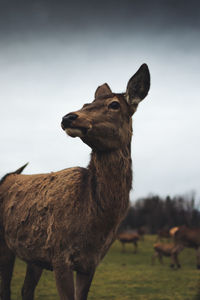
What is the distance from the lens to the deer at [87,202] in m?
3.16

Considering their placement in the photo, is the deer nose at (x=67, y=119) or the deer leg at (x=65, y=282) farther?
the deer leg at (x=65, y=282)

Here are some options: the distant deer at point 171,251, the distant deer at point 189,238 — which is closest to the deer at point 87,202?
the distant deer at point 171,251

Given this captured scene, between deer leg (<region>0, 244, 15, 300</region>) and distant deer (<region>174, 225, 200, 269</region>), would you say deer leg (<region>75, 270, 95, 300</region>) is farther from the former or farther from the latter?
distant deer (<region>174, 225, 200, 269</region>)

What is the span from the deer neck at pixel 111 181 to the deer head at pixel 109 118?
127 mm

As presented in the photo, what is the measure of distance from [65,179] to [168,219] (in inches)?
1935

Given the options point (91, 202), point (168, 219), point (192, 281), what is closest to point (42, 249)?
point (91, 202)

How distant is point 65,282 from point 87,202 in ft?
2.95

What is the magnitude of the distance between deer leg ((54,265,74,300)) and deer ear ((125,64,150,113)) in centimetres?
206

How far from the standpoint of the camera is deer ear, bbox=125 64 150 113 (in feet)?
11.4

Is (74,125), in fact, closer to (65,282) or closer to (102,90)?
(102,90)

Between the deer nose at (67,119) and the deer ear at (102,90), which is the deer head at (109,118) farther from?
the deer ear at (102,90)

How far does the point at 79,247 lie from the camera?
3.15 m

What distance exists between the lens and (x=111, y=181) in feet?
10.7

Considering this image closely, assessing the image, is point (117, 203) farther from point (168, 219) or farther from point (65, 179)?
point (168, 219)
